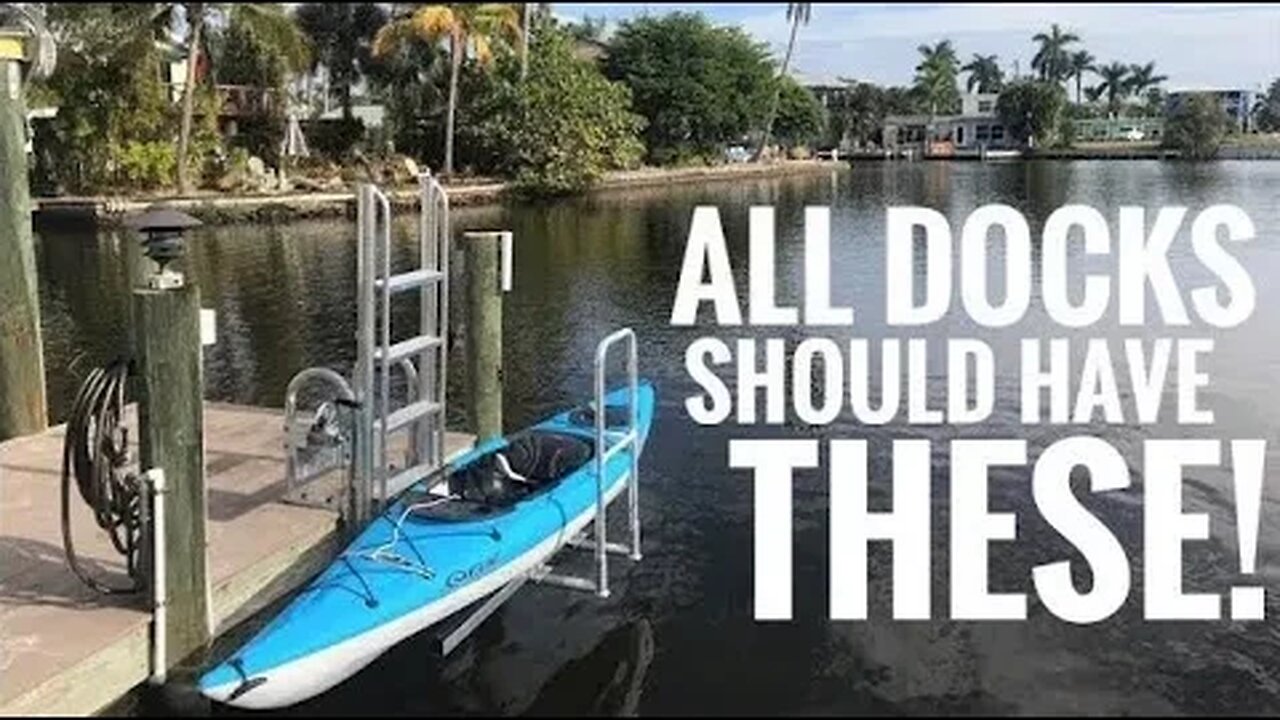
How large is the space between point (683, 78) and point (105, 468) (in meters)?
60.0

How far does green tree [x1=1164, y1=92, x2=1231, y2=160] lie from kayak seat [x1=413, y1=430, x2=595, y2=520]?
9000 cm

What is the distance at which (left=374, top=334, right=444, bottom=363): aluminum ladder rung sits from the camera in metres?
8.40

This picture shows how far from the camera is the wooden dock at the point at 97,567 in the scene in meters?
6.28

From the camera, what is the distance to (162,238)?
7.05 metres

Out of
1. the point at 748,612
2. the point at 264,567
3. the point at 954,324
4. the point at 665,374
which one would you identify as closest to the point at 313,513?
the point at 264,567

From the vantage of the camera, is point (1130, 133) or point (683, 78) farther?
point (1130, 133)

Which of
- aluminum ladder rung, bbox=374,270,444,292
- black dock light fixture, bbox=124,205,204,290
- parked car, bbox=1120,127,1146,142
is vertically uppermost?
parked car, bbox=1120,127,1146,142

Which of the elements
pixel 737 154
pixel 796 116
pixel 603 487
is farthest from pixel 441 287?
pixel 796 116

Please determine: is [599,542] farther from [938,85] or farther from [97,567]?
[938,85]

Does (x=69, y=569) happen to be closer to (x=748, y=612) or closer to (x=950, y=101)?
(x=748, y=612)

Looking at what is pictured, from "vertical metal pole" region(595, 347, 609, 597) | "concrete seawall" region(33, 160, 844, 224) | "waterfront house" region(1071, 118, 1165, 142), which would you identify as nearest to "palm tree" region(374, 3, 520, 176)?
"vertical metal pole" region(595, 347, 609, 597)

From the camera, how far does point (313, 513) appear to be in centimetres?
851

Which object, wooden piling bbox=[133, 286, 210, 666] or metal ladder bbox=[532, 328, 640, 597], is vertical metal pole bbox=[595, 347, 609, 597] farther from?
wooden piling bbox=[133, 286, 210, 666]

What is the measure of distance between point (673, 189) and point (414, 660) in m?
50.6
